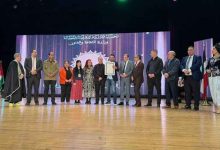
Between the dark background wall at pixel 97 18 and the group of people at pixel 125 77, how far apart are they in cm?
334

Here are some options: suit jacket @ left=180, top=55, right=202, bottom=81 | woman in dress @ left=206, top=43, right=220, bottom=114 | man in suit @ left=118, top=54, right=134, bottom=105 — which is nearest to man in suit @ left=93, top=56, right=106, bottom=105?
man in suit @ left=118, top=54, right=134, bottom=105

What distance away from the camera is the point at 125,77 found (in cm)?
753

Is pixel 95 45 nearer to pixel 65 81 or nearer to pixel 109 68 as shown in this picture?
pixel 65 81

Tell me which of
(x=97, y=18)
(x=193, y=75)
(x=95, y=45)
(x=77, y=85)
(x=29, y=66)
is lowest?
(x=77, y=85)

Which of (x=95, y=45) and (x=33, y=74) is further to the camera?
(x=95, y=45)

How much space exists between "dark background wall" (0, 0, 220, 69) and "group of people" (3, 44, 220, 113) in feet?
10.9

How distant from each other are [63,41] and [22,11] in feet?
5.99

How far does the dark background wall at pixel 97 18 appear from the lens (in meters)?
10.3

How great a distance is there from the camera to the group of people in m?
6.04

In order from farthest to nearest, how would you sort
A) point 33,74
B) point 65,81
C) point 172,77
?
1. point 65,81
2. point 33,74
3. point 172,77

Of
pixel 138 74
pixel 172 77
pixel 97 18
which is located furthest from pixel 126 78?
pixel 97 18

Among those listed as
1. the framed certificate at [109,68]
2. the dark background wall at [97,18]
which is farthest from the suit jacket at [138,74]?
the dark background wall at [97,18]

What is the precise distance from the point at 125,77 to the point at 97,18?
15.6 ft

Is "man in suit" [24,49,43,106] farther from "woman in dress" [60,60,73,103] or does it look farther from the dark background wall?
the dark background wall
